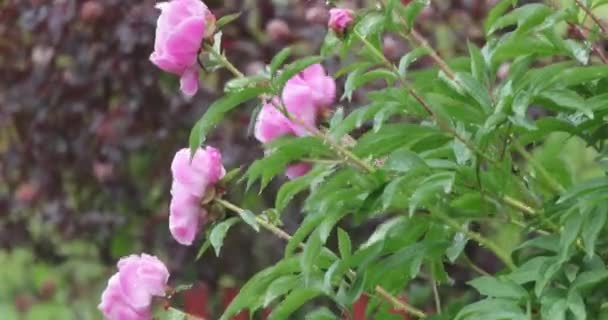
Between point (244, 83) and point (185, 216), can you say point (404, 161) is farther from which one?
point (185, 216)

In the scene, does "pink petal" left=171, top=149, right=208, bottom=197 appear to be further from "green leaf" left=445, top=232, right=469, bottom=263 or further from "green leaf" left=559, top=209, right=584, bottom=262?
"green leaf" left=559, top=209, right=584, bottom=262

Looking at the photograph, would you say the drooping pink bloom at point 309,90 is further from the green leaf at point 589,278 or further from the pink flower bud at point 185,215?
the green leaf at point 589,278

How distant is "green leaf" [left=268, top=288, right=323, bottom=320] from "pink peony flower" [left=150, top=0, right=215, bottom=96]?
0.33 meters

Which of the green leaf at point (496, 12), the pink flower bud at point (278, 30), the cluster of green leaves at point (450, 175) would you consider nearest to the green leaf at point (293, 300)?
the cluster of green leaves at point (450, 175)

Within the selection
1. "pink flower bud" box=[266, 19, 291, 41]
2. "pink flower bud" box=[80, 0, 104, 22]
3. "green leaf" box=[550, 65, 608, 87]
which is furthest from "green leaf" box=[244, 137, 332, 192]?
"pink flower bud" box=[80, 0, 104, 22]

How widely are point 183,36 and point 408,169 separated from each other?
1.23ft

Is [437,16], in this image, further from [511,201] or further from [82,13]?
[511,201]

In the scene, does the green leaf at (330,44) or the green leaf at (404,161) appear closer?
the green leaf at (404,161)

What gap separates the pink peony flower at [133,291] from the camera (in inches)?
79.7

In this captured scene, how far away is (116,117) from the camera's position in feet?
14.3

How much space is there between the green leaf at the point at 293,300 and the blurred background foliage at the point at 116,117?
205cm

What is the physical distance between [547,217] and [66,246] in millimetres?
3287

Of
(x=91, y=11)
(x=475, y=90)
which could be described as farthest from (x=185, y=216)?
(x=91, y=11)

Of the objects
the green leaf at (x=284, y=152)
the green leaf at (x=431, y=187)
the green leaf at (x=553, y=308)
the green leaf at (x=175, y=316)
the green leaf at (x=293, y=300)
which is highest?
the green leaf at (x=284, y=152)
